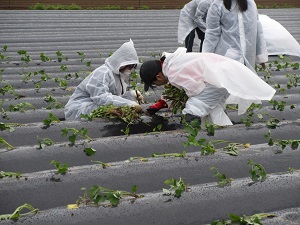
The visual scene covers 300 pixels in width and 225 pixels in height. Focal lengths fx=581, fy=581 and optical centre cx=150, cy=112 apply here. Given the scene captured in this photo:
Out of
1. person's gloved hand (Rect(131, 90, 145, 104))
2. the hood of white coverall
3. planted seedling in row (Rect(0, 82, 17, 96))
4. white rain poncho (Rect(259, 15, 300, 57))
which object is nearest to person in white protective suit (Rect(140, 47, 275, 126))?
the hood of white coverall

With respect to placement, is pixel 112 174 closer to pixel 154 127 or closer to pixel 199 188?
pixel 199 188

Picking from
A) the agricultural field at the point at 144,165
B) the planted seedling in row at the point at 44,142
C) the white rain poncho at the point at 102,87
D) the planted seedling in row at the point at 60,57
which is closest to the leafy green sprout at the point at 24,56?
the planted seedling in row at the point at 60,57

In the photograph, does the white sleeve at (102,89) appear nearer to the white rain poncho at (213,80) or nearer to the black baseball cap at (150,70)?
the black baseball cap at (150,70)

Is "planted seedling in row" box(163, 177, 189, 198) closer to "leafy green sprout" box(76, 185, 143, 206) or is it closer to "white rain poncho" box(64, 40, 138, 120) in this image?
"leafy green sprout" box(76, 185, 143, 206)

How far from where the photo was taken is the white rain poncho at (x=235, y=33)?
15.1ft

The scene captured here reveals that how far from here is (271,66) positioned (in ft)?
20.0

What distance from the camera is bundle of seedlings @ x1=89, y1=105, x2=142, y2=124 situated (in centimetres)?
383

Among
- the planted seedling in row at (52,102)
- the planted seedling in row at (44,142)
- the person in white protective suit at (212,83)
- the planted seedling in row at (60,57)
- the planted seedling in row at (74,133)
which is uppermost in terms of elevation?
the person in white protective suit at (212,83)

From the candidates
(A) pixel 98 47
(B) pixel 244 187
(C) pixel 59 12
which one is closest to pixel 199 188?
(B) pixel 244 187

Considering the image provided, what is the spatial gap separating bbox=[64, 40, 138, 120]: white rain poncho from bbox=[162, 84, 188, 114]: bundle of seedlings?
25 cm

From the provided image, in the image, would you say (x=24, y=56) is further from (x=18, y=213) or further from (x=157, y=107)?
(x=18, y=213)

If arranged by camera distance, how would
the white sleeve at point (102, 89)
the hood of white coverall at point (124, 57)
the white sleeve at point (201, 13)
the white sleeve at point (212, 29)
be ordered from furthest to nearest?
the white sleeve at point (201, 13)
the white sleeve at point (212, 29)
the hood of white coverall at point (124, 57)
the white sleeve at point (102, 89)

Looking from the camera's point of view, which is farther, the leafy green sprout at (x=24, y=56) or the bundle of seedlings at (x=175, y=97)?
the leafy green sprout at (x=24, y=56)

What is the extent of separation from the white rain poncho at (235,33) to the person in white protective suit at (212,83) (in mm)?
790
